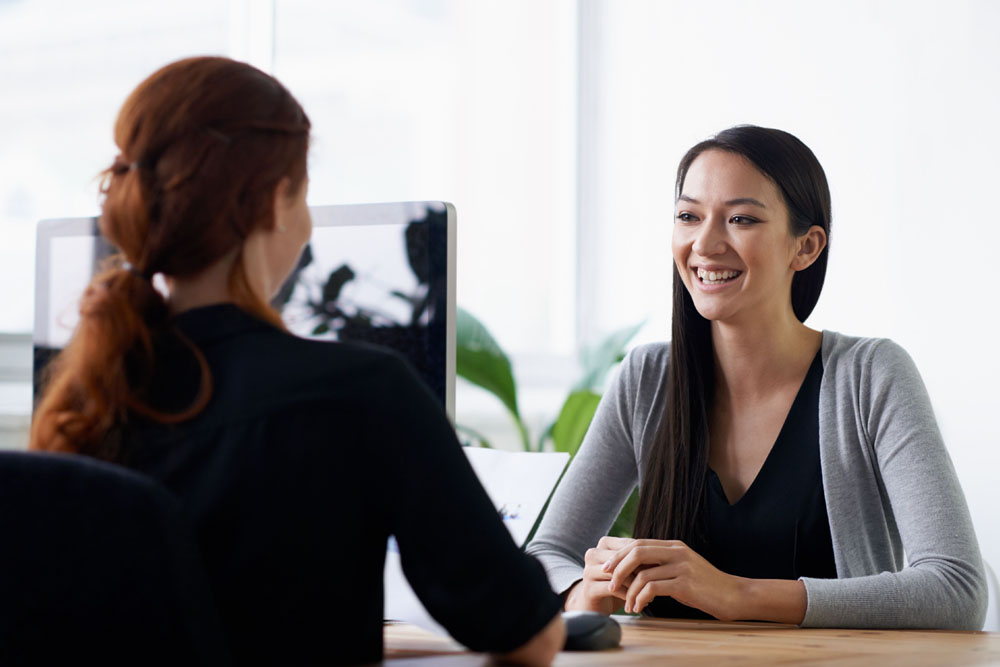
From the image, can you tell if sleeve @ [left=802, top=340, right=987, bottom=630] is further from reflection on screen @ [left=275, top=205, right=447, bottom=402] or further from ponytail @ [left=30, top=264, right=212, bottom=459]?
ponytail @ [left=30, top=264, right=212, bottom=459]

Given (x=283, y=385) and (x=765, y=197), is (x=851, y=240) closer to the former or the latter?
(x=765, y=197)

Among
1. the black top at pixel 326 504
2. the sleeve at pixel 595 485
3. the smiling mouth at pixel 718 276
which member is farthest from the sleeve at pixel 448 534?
the smiling mouth at pixel 718 276

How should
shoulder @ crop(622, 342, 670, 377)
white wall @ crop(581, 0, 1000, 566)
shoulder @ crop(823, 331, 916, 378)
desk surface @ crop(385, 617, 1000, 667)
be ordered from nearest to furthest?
desk surface @ crop(385, 617, 1000, 667) < shoulder @ crop(823, 331, 916, 378) < shoulder @ crop(622, 342, 670, 377) < white wall @ crop(581, 0, 1000, 566)

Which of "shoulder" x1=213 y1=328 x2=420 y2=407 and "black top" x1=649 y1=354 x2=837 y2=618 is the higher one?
"shoulder" x1=213 y1=328 x2=420 y2=407

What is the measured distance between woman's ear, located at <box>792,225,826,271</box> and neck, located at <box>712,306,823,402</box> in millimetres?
80

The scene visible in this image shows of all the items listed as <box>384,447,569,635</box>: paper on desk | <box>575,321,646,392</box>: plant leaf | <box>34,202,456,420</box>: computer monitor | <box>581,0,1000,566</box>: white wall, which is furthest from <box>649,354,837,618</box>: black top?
<box>575,321,646,392</box>: plant leaf

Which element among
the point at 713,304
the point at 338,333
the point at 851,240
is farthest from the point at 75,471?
the point at 851,240

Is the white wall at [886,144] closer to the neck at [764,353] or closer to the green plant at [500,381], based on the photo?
the green plant at [500,381]

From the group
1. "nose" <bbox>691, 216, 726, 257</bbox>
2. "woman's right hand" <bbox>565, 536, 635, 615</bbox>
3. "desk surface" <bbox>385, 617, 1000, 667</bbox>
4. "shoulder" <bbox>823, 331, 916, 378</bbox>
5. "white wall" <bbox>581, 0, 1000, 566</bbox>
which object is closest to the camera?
"desk surface" <bbox>385, 617, 1000, 667</bbox>

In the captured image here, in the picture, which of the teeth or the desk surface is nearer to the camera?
the desk surface

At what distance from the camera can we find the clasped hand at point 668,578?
A: 1.24 metres

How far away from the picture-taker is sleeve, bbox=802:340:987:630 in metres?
1.25

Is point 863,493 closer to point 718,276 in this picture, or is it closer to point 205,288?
point 718,276

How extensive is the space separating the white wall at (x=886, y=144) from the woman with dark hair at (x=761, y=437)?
1200 millimetres
